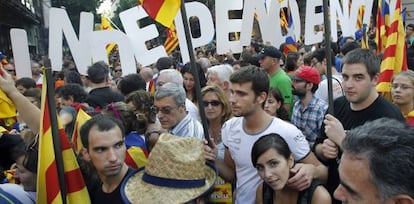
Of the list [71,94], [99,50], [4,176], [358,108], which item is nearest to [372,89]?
[358,108]

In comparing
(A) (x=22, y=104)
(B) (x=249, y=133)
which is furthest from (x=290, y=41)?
(A) (x=22, y=104)

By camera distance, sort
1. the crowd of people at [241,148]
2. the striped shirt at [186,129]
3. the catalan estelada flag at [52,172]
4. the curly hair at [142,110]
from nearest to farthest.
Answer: the crowd of people at [241,148] → the catalan estelada flag at [52,172] → the striped shirt at [186,129] → the curly hair at [142,110]

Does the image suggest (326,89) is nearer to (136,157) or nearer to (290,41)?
(136,157)

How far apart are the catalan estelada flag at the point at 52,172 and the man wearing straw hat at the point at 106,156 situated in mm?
100

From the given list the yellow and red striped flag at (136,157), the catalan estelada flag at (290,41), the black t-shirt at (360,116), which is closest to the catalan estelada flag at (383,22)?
the catalan estelada flag at (290,41)

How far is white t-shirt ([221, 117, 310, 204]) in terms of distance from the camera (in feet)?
9.69

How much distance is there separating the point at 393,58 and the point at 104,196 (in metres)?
3.89

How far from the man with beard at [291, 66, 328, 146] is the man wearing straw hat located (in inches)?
87.2

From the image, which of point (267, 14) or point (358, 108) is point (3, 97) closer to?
point (358, 108)

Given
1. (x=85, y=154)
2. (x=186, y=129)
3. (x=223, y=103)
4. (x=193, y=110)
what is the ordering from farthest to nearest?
(x=193, y=110), (x=223, y=103), (x=186, y=129), (x=85, y=154)

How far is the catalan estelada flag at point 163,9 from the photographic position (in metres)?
3.42

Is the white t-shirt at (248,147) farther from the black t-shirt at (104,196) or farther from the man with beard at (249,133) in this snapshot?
the black t-shirt at (104,196)

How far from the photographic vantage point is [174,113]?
3709mm

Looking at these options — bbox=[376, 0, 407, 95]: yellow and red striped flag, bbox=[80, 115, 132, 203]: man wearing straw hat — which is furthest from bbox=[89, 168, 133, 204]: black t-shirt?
bbox=[376, 0, 407, 95]: yellow and red striped flag
